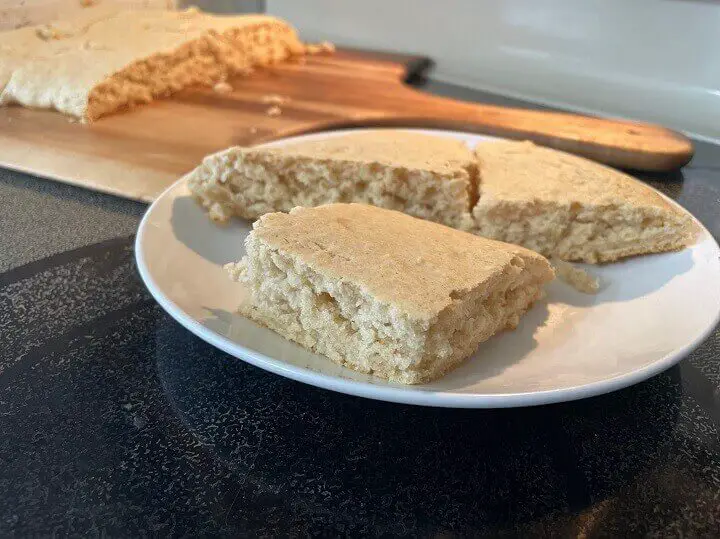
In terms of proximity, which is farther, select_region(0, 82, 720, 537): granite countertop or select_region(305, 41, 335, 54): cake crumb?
select_region(305, 41, 335, 54): cake crumb

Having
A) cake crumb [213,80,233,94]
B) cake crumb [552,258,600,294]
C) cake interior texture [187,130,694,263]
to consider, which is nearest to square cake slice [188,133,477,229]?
cake interior texture [187,130,694,263]

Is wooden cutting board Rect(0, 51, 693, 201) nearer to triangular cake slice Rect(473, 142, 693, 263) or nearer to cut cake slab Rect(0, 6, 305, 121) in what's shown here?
cut cake slab Rect(0, 6, 305, 121)

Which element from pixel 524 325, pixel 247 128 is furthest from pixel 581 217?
pixel 247 128

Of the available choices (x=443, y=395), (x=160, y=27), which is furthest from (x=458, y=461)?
(x=160, y=27)

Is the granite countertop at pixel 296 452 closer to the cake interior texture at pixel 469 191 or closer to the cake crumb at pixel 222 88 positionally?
the cake interior texture at pixel 469 191

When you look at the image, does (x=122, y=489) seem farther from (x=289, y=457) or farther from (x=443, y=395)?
(x=443, y=395)

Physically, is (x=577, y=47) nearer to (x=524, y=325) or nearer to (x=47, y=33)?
(x=524, y=325)

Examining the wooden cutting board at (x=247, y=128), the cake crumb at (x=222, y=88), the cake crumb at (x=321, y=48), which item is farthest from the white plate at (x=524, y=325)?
the cake crumb at (x=321, y=48)
